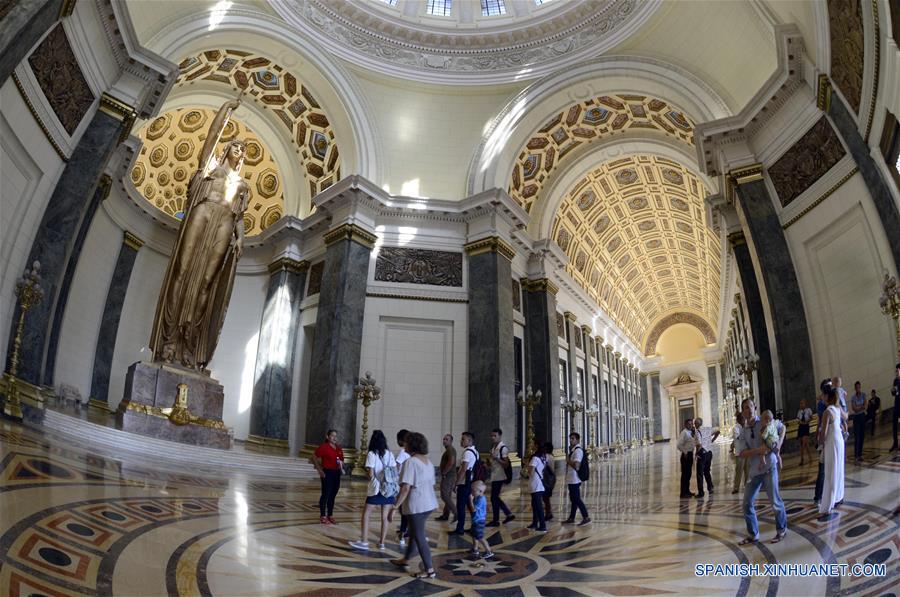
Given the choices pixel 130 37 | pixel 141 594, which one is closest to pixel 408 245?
pixel 130 37

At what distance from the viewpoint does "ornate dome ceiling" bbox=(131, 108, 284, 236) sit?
16.1 metres

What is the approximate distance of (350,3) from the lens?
14273mm

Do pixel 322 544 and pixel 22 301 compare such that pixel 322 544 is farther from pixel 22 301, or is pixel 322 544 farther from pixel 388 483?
pixel 22 301

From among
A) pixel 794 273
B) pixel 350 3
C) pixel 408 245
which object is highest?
pixel 350 3

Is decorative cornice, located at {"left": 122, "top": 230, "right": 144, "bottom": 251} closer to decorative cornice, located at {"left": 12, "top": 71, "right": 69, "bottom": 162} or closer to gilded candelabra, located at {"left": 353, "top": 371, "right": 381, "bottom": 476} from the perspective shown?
decorative cornice, located at {"left": 12, "top": 71, "right": 69, "bottom": 162}

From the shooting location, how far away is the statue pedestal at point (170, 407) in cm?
954

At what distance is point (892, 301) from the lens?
8.19 meters

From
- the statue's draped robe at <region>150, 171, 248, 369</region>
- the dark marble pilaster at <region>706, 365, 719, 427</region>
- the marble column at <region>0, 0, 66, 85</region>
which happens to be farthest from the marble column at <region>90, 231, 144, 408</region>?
the dark marble pilaster at <region>706, 365, 719, 427</region>

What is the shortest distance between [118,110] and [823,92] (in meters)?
12.6

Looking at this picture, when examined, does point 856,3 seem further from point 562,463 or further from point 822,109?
point 562,463

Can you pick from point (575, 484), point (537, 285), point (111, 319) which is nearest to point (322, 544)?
point (575, 484)

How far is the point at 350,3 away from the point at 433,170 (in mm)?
4881

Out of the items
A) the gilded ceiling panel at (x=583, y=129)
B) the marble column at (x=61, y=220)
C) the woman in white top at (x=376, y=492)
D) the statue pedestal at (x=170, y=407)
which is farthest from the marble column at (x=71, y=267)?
the gilded ceiling panel at (x=583, y=129)

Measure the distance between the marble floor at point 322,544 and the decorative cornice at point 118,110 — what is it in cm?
589
